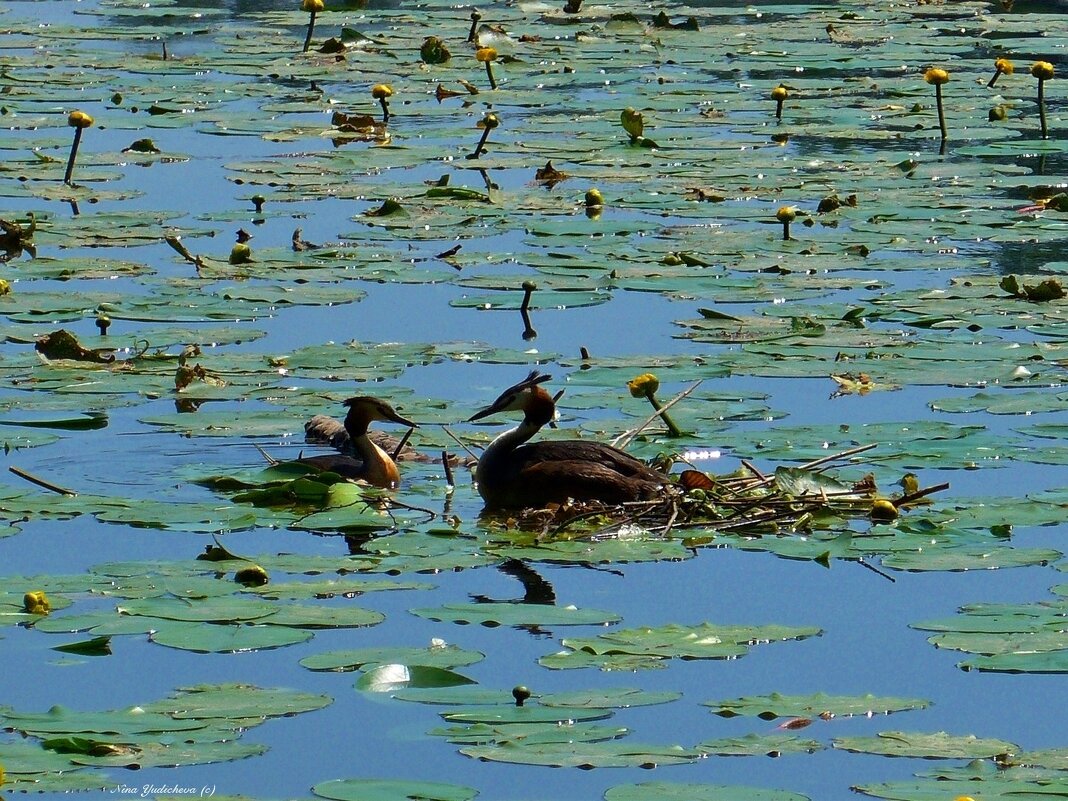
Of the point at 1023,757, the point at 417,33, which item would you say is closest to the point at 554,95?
the point at 417,33

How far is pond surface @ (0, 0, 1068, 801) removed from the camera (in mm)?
5309

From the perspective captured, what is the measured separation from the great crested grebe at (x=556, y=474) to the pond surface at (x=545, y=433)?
6.4 inches

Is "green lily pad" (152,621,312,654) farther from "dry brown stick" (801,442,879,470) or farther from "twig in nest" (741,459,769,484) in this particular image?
"dry brown stick" (801,442,879,470)

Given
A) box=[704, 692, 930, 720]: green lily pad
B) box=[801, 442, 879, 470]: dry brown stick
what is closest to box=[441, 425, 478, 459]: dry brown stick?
box=[801, 442, 879, 470]: dry brown stick

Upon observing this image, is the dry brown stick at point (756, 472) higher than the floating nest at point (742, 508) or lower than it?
higher

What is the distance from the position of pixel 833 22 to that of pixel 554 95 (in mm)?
5350

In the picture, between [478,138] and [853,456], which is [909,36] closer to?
[478,138]

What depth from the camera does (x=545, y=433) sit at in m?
8.34

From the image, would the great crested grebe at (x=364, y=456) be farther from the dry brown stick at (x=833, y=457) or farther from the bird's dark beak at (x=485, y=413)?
the dry brown stick at (x=833, y=457)

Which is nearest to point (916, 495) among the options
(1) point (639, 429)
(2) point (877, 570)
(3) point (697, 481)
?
(2) point (877, 570)

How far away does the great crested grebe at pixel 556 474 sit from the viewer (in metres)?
7.27

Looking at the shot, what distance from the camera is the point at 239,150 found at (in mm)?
15031

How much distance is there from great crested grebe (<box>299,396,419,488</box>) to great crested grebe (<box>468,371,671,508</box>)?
1.33 feet

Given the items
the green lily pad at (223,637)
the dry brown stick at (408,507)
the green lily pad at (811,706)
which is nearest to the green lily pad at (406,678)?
the green lily pad at (223,637)
